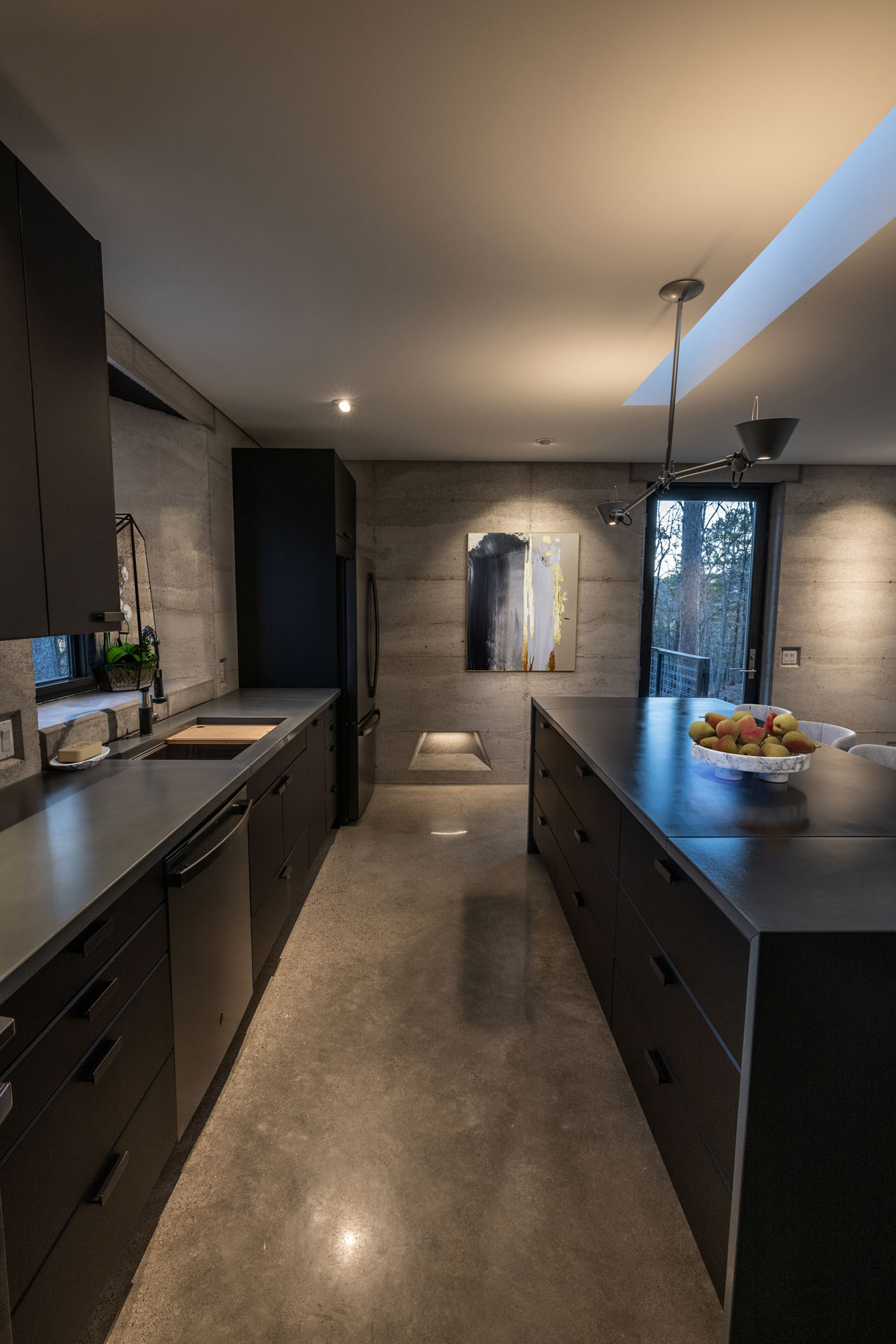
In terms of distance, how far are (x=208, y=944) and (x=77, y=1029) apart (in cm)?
64

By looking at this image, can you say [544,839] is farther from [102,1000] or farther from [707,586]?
[707,586]

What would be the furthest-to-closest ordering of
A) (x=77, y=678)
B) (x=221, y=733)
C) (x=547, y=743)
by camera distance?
(x=547, y=743) → (x=221, y=733) → (x=77, y=678)

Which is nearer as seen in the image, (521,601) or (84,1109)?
(84,1109)

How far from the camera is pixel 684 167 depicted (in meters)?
1.59

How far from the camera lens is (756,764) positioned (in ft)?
6.09

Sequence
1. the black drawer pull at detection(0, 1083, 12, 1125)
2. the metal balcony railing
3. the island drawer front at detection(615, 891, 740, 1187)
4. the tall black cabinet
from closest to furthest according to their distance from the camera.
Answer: the black drawer pull at detection(0, 1083, 12, 1125)
the island drawer front at detection(615, 891, 740, 1187)
the tall black cabinet
the metal balcony railing

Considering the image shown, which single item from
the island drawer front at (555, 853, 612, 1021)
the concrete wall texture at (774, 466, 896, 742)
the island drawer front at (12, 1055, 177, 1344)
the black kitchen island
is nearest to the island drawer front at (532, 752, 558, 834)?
the island drawer front at (555, 853, 612, 1021)

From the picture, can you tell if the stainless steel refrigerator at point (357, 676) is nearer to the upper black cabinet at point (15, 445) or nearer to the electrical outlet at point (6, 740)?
the electrical outlet at point (6, 740)

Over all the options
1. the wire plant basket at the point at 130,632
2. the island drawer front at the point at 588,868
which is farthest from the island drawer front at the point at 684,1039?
the wire plant basket at the point at 130,632

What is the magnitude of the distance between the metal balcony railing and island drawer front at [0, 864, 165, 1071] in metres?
4.46

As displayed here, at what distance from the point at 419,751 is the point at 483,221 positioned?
3.87 metres

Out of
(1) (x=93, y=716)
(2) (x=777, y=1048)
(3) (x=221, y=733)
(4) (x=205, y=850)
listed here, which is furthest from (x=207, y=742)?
(2) (x=777, y=1048)

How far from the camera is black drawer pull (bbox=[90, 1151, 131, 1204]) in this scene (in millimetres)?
1147

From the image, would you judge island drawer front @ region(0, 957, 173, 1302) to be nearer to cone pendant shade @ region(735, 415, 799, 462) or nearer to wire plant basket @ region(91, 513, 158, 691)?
wire plant basket @ region(91, 513, 158, 691)
